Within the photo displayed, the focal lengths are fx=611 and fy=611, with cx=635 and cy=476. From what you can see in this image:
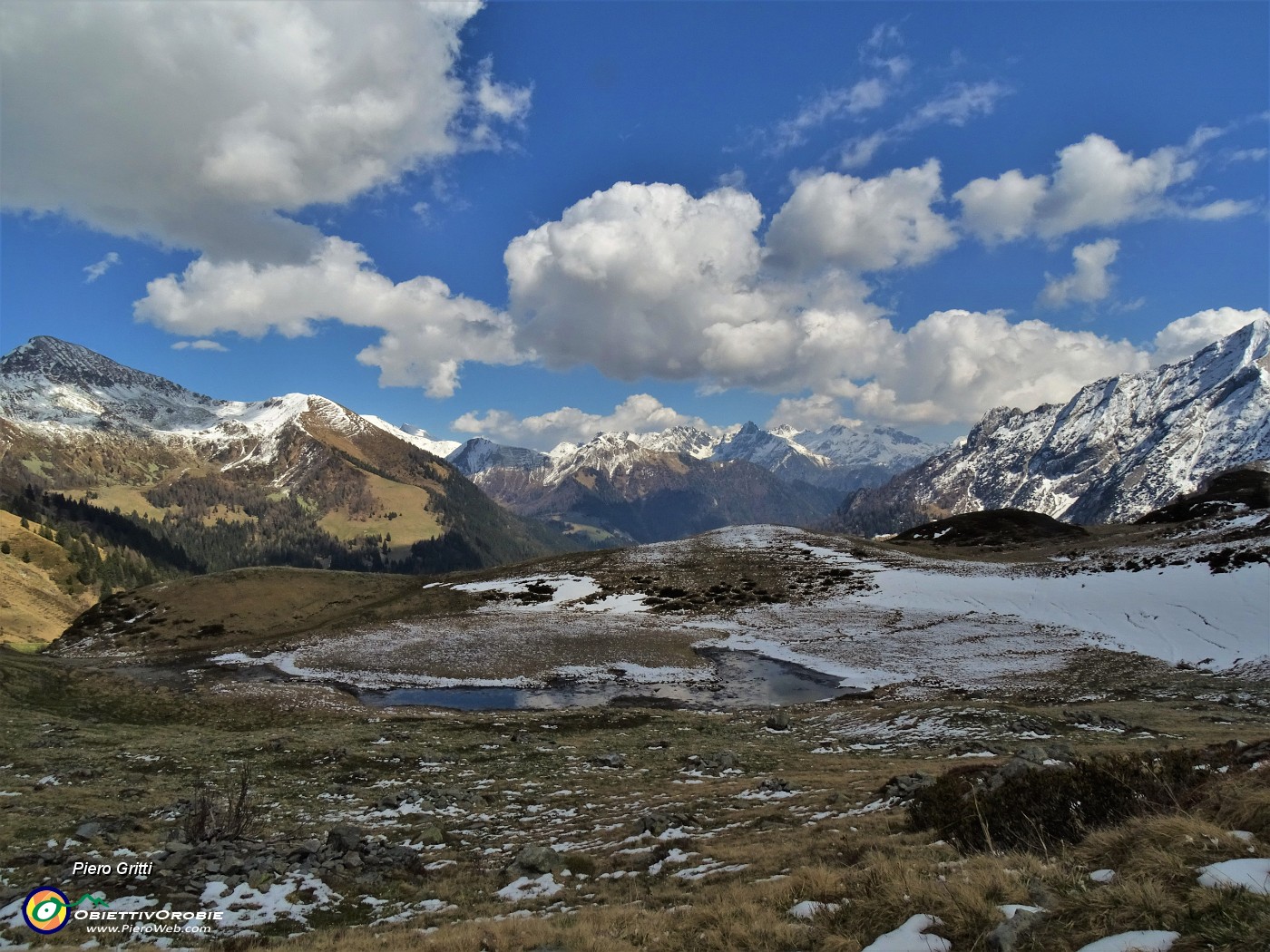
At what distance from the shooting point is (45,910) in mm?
12070

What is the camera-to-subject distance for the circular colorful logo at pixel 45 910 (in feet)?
38.3

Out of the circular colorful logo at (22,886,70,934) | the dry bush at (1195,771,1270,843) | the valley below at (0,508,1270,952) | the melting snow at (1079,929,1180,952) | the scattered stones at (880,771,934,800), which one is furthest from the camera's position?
the scattered stones at (880,771,934,800)

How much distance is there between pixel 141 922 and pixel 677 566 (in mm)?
81956

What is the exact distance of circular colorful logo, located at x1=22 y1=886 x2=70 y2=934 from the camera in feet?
38.3

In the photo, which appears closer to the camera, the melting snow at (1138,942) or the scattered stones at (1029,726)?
the melting snow at (1138,942)

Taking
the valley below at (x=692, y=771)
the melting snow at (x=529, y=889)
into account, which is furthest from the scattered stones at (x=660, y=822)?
the melting snow at (x=529, y=889)

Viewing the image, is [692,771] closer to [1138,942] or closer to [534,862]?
[534,862]

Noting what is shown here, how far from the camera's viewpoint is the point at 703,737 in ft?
106

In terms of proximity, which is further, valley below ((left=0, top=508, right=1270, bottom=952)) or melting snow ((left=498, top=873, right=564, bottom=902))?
melting snow ((left=498, top=873, right=564, bottom=902))

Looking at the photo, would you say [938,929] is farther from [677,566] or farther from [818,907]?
[677,566]

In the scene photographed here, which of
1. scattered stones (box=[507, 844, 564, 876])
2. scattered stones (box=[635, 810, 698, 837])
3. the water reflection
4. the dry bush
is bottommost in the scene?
the water reflection

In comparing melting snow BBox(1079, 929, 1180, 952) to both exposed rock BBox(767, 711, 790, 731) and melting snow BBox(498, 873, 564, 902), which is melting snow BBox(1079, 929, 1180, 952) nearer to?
melting snow BBox(498, 873, 564, 902)

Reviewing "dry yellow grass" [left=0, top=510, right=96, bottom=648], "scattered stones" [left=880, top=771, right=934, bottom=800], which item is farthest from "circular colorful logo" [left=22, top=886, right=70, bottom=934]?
"dry yellow grass" [left=0, top=510, right=96, bottom=648]

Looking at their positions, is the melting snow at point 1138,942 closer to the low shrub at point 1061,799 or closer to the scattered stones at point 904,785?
the low shrub at point 1061,799
